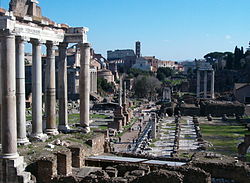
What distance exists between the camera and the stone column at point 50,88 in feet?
53.2

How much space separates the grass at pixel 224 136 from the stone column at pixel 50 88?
45.6 ft

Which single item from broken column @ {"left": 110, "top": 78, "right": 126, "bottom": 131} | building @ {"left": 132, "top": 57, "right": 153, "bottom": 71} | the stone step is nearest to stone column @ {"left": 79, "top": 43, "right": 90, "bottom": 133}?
the stone step

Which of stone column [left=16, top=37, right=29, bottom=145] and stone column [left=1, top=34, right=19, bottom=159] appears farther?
stone column [left=16, top=37, right=29, bottom=145]

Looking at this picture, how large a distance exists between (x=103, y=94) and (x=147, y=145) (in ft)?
183

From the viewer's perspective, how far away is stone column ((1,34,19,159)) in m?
11.8

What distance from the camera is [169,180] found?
10602mm

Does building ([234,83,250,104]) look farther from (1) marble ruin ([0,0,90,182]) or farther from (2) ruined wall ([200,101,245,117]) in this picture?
(1) marble ruin ([0,0,90,182])

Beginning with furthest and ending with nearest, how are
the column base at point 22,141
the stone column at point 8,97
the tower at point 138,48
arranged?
the tower at point 138,48 → the column base at point 22,141 → the stone column at point 8,97

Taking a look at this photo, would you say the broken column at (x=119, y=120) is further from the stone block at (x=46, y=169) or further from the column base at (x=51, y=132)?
the stone block at (x=46, y=169)

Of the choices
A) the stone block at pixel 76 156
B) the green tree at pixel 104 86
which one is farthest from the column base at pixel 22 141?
the green tree at pixel 104 86

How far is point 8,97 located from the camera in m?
11.8

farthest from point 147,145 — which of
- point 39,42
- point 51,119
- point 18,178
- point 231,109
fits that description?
point 231,109

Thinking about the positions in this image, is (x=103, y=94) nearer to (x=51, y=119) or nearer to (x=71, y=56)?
(x=71, y=56)

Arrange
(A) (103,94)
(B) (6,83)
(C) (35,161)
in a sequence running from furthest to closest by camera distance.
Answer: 1. (A) (103,94)
2. (C) (35,161)
3. (B) (6,83)
